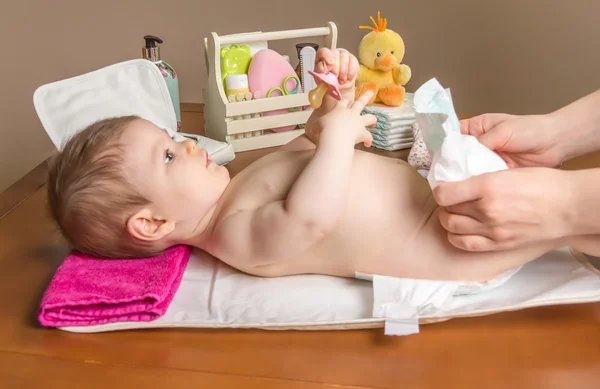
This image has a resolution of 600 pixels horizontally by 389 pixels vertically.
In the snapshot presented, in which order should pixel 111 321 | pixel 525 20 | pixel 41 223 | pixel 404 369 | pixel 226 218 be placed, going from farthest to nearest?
pixel 525 20 < pixel 41 223 < pixel 226 218 < pixel 111 321 < pixel 404 369

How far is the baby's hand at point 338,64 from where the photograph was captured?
0.97m

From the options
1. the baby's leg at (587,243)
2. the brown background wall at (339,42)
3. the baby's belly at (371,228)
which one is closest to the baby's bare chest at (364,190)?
the baby's belly at (371,228)

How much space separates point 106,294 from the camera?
33.9 inches

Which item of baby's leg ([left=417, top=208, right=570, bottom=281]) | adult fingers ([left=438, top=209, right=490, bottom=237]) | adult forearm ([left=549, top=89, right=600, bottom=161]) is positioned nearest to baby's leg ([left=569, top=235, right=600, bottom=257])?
baby's leg ([left=417, top=208, right=570, bottom=281])

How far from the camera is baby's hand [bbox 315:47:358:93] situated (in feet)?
3.18

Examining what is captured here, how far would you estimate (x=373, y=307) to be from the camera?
0.84 m

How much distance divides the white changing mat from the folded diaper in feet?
0.56

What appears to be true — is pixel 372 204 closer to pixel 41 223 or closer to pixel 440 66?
pixel 41 223

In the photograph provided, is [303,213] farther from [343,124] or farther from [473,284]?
[473,284]

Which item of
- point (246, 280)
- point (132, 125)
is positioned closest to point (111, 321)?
point (246, 280)

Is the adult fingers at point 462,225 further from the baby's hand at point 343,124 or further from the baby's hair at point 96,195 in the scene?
the baby's hair at point 96,195

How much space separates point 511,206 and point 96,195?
24.5 inches

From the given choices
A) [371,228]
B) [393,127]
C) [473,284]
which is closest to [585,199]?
[473,284]

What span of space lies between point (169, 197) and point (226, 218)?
0.33 ft
